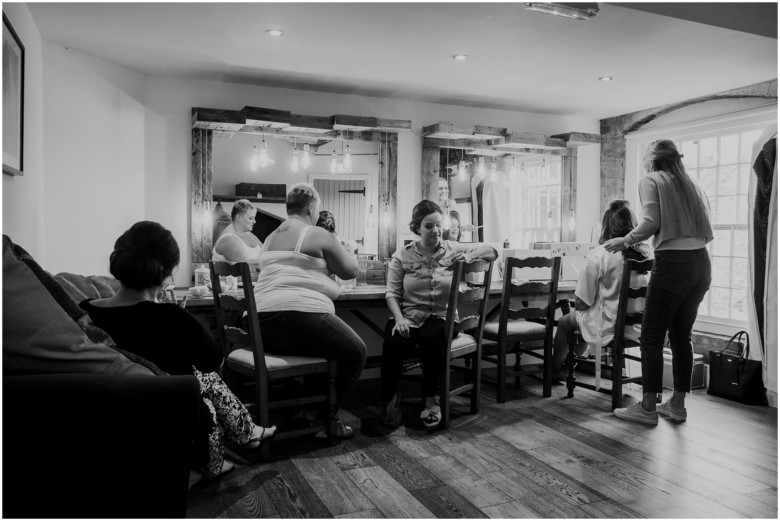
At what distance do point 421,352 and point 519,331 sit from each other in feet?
2.81

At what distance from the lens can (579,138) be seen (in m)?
5.50

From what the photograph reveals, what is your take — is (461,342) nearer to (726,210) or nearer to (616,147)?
(726,210)

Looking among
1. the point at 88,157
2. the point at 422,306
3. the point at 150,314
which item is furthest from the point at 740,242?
the point at 88,157

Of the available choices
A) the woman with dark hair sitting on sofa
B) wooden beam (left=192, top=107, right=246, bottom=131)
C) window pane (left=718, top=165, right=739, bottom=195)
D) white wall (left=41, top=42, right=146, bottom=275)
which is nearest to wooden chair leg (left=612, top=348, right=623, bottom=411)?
window pane (left=718, top=165, right=739, bottom=195)

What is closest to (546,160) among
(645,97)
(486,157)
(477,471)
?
(486,157)

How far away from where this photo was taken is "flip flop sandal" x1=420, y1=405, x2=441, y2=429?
3.33 meters

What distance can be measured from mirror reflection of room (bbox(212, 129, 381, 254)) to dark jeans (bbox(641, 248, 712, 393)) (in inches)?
88.7

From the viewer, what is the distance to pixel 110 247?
13.3 ft

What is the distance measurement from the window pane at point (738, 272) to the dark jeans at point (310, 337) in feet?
11.7

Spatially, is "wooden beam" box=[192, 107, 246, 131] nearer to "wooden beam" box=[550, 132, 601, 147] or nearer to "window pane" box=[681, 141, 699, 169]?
"wooden beam" box=[550, 132, 601, 147]

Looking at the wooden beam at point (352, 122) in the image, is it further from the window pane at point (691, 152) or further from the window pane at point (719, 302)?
the window pane at point (719, 302)

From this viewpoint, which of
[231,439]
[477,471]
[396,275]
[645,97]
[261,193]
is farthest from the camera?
[645,97]

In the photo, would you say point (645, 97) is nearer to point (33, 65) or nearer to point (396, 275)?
point (396, 275)

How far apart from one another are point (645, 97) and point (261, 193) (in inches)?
126
